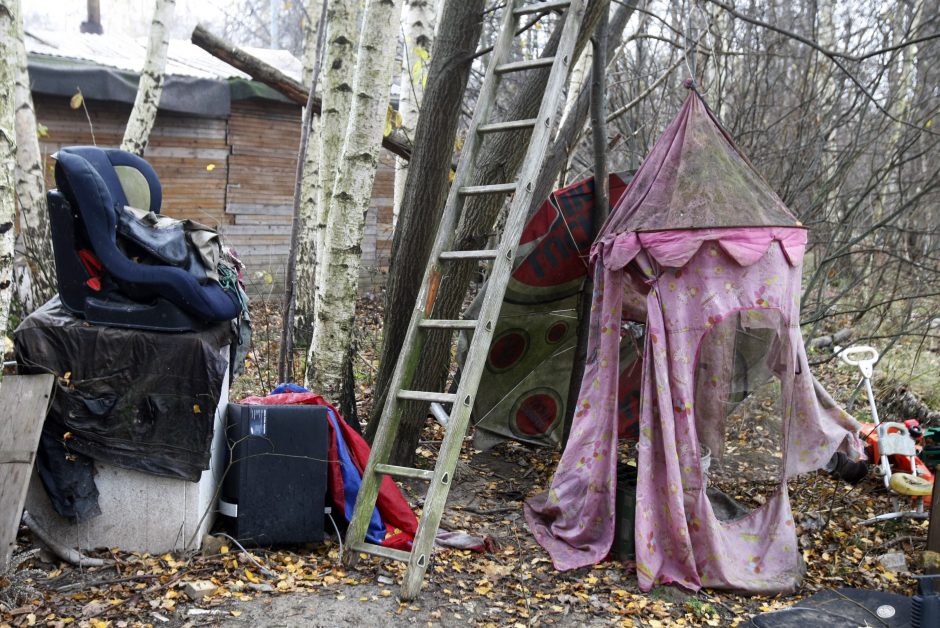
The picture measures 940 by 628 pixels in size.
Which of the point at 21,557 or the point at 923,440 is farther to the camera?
the point at 923,440

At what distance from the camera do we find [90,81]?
10.3 meters

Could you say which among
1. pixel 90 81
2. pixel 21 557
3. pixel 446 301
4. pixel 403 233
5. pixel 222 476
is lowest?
pixel 21 557

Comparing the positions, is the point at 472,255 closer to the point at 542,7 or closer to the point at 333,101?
the point at 542,7

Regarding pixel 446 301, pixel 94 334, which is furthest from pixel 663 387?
pixel 94 334

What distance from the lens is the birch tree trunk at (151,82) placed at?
26.9ft

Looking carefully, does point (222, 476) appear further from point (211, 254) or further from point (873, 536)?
point (873, 536)

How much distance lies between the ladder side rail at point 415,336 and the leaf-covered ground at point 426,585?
310mm

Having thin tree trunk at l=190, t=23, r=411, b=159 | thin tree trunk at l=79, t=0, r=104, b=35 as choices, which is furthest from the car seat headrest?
thin tree trunk at l=79, t=0, r=104, b=35

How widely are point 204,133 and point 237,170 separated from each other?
67 cm

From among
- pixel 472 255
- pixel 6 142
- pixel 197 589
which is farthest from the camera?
pixel 472 255

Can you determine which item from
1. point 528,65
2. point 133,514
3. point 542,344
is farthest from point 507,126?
point 133,514

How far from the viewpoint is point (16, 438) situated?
4.14m

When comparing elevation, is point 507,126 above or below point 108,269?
above

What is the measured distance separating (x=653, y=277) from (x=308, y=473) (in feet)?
7.26
